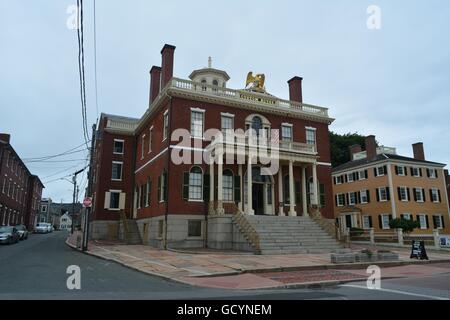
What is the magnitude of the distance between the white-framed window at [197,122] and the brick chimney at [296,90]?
10.4 m

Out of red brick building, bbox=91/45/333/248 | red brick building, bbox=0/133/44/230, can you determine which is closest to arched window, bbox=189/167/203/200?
red brick building, bbox=91/45/333/248

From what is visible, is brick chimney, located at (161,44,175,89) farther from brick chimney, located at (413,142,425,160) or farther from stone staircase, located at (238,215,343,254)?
brick chimney, located at (413,142,425,160)

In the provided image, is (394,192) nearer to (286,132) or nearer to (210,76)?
(286,132)

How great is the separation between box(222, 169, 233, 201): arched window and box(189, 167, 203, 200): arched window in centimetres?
169

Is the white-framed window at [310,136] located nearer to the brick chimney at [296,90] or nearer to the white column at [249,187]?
the brick chimney at [296,90]

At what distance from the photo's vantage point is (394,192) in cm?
3944

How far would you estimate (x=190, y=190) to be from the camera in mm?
23469

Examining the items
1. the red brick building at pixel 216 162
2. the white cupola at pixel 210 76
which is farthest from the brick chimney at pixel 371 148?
the white cupola at pixel 210 76

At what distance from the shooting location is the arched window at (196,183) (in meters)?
23.5

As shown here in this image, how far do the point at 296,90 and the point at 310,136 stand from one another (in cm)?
489

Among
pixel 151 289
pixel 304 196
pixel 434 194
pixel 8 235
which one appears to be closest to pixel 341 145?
pixel 434 194

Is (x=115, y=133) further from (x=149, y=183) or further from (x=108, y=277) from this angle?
(x=108, y=277)
